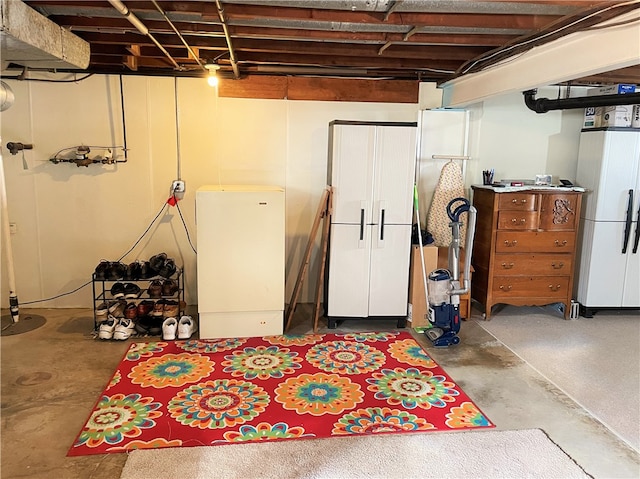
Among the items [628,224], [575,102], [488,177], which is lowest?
[628,224]

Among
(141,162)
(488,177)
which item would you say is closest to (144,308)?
(141,162)

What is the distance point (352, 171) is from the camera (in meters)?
4.52

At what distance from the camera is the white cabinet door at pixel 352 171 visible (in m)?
4.46

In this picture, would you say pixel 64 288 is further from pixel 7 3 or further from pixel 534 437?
pixel 534 437

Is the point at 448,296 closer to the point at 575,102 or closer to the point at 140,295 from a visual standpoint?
the point at 575,102

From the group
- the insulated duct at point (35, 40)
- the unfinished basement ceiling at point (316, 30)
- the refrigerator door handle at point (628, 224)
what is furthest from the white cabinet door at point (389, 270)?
the insulated duct at point (35, 40)

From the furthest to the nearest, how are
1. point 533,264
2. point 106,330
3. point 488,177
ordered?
1. point 488,177
2. point 533,264
3. point 106,330

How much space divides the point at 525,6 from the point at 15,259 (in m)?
4.98

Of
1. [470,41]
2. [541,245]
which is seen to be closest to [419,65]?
[470,41]

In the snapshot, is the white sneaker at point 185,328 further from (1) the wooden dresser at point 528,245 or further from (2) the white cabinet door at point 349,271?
(1) the wooden dresser at point 528,245

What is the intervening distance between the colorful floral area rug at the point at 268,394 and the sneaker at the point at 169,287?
534 millimetres

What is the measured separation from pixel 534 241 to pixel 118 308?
13.2ft

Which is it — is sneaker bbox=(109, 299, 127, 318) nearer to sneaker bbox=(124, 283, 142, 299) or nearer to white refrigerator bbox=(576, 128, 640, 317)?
sneaker bbox=(124, 283, 142, 299)

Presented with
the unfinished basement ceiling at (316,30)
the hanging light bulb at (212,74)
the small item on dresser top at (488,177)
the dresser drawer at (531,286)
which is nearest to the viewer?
the unfinished basement ceiling at (316,30)
